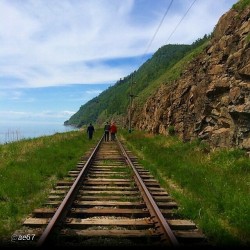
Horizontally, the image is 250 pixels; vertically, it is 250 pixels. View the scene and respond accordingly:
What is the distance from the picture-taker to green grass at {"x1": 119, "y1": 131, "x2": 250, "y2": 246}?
7336 mm

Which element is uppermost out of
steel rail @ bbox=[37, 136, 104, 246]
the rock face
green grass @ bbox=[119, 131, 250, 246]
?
the rock face

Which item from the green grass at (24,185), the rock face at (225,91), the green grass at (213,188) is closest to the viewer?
the green grass at (213,188)

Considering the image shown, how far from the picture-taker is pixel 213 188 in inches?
415

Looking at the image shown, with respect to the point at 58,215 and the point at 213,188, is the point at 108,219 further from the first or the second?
the point at 213,188

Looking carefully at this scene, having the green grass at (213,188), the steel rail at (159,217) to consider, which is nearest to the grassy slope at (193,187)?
the green grass at (213,188)

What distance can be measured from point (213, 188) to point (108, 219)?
153 inches

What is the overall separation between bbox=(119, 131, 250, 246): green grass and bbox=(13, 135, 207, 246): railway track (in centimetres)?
34

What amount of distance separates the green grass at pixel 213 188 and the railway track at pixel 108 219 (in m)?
0.34

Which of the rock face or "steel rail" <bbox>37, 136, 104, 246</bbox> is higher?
the rock face

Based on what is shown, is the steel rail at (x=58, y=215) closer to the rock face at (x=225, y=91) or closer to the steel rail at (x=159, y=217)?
the steel rail at (x=159, y=217)

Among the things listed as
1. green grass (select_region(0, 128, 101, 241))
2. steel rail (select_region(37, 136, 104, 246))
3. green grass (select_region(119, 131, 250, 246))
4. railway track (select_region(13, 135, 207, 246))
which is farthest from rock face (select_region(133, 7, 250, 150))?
steel rail (select_region(37, 136, 104, 246))

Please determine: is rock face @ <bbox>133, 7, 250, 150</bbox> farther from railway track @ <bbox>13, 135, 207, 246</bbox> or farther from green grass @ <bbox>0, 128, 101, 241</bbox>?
green grass @ <bbox>0, 128, 101, 241</bbox>

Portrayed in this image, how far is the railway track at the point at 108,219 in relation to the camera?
6.54 metres

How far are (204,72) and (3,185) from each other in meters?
15.9
